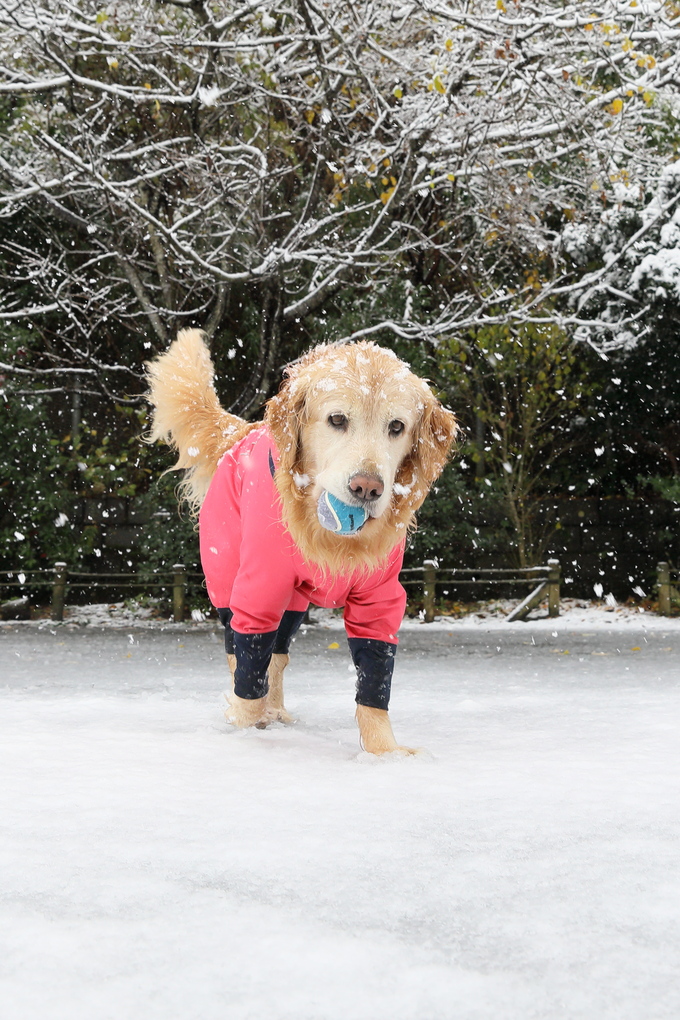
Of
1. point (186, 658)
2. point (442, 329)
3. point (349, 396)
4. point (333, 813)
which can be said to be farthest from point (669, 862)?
point (442, 329)

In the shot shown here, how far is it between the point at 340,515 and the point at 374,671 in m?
0.71

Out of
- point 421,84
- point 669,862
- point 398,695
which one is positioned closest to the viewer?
point 669,862

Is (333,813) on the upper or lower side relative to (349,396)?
lower

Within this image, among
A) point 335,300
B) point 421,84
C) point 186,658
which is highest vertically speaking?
point 421,84

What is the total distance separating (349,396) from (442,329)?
7012 millimetres

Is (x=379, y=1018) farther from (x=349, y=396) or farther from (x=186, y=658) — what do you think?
(x=186, y=658)

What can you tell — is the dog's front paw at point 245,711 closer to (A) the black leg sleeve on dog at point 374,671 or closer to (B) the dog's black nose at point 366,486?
(A) the black leg sleeve on dog at point 374,671

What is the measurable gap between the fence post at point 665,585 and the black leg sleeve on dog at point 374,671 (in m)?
9.32

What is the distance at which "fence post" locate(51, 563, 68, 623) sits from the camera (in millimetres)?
11609

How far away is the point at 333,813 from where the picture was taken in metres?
2.90

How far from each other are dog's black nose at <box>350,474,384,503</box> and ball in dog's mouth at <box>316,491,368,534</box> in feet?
0.36

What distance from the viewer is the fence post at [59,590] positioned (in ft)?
38.1

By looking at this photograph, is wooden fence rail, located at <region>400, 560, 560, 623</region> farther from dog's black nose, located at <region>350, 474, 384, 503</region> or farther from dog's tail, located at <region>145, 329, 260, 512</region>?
dog's black nose, located at <region>350, 474, 384, 503</region>

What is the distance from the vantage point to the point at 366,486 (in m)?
3.19
